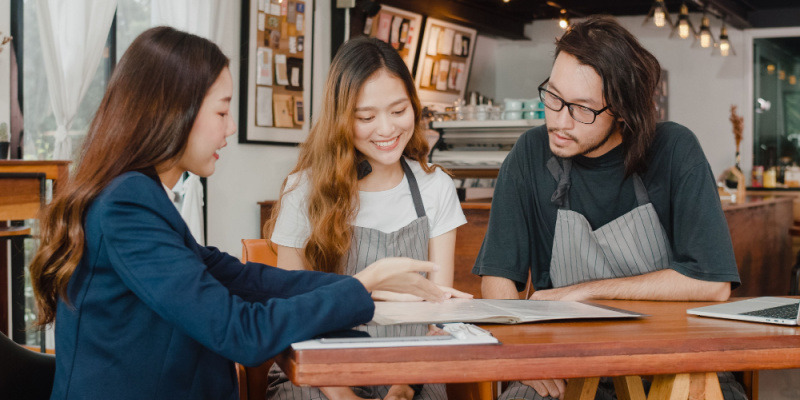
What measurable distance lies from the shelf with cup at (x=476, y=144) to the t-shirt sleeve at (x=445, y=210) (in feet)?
7.58

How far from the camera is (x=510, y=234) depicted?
79.8 inches

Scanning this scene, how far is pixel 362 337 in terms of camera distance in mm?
1112

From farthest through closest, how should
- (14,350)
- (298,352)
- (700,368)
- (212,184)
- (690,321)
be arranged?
(212,184)
(14,350)
(690,321)
(700,368)
(298,352)

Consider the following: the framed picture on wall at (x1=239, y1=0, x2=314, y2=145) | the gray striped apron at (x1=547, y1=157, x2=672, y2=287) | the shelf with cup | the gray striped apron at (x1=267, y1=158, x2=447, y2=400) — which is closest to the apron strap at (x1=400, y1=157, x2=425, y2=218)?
the gray striped apron at (x1=267, y1=158, x2=447, y2=400)

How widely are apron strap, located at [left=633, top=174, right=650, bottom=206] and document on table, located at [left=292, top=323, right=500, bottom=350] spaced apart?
0.96 meters

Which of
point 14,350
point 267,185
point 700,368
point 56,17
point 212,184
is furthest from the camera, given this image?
point 267,185

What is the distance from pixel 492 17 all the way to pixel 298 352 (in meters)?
7.78

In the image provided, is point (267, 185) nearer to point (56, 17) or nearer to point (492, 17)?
point (56, 17)

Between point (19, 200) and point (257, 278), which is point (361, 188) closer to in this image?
point (257, 278)

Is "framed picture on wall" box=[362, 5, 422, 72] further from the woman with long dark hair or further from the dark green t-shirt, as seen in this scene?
the woman with long dark hair

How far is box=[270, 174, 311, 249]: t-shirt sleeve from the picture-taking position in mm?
2070

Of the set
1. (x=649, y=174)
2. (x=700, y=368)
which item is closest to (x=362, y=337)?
(x=700, y=368)

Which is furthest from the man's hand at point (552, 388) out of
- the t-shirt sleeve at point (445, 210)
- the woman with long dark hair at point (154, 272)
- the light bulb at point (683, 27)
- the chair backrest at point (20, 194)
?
the light bulb at point (683, 27)

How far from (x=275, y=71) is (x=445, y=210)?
364 centimetres
